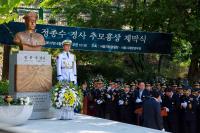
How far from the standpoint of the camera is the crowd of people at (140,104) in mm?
12898

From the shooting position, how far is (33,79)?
38.1 ft

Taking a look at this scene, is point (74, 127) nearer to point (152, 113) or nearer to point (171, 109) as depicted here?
point (152, 113)

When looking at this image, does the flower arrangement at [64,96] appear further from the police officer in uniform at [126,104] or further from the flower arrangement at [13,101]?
the police officer in uniform at [126,104]

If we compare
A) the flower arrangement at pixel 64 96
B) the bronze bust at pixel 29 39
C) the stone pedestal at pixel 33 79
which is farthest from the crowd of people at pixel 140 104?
the bronze bust at pixel 29 39

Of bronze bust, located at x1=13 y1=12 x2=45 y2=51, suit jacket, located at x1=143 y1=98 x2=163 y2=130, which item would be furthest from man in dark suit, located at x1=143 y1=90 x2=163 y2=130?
bronze bust, located at x1=13 y1=12 x2=45 y2=51

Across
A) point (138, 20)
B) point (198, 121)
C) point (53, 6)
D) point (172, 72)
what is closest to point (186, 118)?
point (198, 121)

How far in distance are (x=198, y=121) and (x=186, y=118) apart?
17.7 inches

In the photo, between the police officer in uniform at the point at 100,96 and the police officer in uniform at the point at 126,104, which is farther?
the police officer in uniform at the point at 100,96

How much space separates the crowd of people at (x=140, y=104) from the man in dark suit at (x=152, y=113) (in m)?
1.62

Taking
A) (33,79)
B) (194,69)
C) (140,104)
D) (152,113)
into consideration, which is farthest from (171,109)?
(194,69)

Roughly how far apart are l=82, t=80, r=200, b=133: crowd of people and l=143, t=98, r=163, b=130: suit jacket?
5.36 feet

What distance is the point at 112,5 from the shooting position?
19.0 meters

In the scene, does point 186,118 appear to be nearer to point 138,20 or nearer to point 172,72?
point 138,20

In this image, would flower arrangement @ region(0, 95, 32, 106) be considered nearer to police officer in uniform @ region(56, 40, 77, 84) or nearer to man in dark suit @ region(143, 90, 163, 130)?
police officer in uniform @ region(56, 40, 77, 84)
